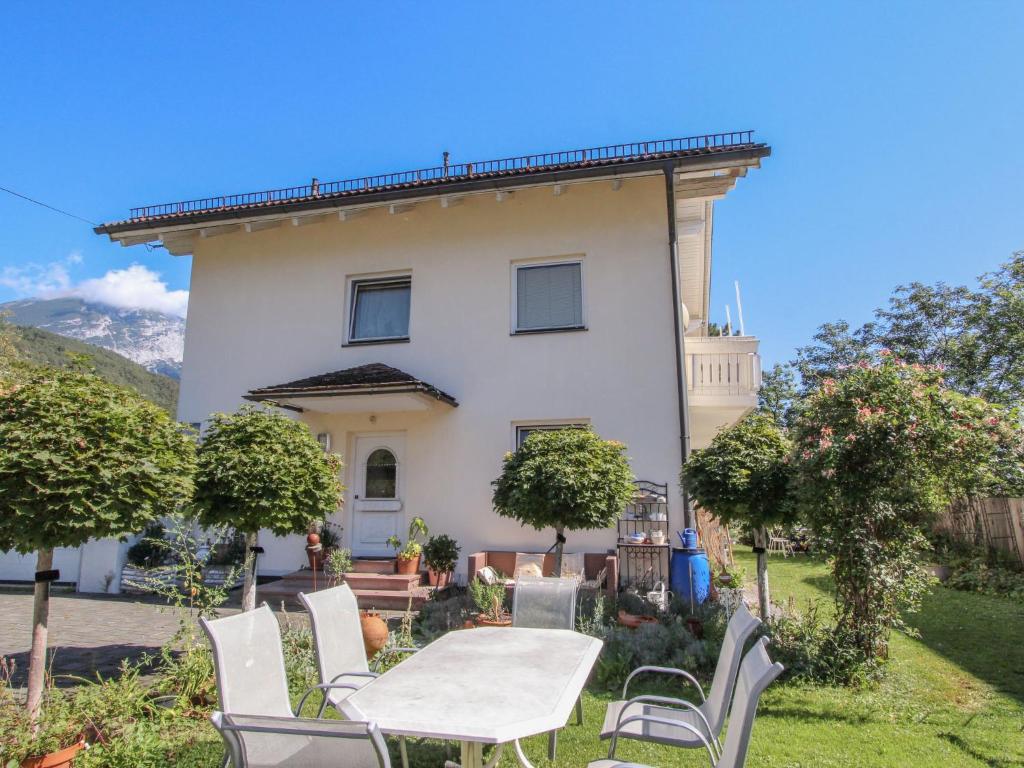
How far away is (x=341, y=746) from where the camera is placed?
5.58 feet

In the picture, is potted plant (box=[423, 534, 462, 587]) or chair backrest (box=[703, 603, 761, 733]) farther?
potted plant (box=[423, 534, 462, 587])

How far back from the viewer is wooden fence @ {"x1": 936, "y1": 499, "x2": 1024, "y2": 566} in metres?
9.89

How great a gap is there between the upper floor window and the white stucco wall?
243mm

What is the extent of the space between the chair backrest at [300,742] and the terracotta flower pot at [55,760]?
2.07m

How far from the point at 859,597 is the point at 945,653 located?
183 centimetres

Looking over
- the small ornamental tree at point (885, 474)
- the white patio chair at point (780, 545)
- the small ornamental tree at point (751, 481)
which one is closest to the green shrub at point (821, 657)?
the small ornamental tree at point (885, 474)

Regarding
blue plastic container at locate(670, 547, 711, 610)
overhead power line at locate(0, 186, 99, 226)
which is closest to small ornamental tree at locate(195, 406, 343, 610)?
blue plastic container at locate(670, 547, 711, 610)

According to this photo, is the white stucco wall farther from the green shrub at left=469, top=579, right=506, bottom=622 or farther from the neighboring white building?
the green shrub at left=469, top=579, right=506, bottom=622

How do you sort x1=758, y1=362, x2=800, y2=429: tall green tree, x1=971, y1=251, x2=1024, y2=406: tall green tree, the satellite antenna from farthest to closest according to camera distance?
x1=758, y1=362, x2=800, y2=429: tall green tree
x1=971, y1=251, x2=1024, y2=406: tall green tree
the satellite antenna

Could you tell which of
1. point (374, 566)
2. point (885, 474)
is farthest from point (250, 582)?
point (885, 474)

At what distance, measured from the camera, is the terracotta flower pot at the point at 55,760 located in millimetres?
3050

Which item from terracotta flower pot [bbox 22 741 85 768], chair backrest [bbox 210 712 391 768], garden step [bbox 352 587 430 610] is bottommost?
garden step [bbox 352 587 430 610]

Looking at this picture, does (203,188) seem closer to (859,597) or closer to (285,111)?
(285,111)

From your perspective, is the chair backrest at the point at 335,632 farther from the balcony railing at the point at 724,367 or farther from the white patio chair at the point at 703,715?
the balcony railing at the point at 724,367
